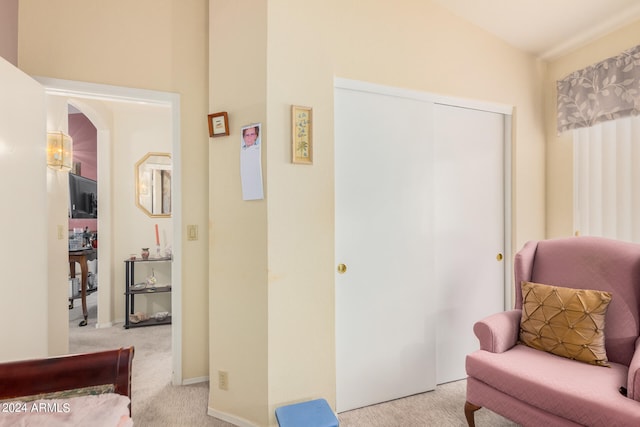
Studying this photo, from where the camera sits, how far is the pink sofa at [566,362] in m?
1.47

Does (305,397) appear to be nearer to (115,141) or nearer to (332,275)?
(332,275)

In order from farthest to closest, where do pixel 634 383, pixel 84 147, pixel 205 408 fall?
pixel 84 147 < pixel 205 408 < pixel 634 383

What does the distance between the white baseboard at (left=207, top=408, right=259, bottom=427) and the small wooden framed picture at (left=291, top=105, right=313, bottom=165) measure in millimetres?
1549

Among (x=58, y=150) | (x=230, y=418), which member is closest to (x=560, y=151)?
(x=230, y=418)

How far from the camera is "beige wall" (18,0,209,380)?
7.25 feet

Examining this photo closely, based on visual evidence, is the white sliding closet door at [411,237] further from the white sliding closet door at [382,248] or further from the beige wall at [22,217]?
the beige wall at [22,217]

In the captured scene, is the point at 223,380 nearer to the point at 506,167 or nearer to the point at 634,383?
the point at 634,383

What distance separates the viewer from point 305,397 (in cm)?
203

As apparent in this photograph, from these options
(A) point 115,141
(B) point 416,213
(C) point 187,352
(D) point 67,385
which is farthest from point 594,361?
(A) point 115,141

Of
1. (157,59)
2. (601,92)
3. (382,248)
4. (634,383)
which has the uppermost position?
(157,59)

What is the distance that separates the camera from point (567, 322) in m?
1.85

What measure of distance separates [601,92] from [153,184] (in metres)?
4.53

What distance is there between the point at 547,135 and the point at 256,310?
272 cm

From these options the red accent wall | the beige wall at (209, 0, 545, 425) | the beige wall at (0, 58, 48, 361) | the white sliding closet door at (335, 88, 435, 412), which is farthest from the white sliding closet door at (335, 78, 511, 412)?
the red accent wall
